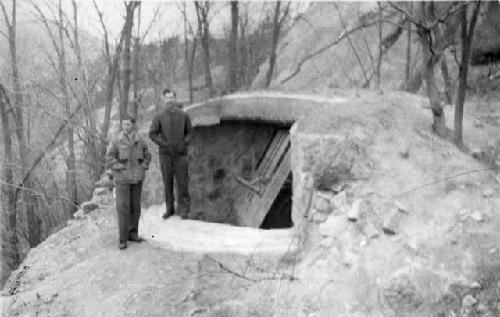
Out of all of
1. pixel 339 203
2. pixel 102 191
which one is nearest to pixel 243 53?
pixel 102 191

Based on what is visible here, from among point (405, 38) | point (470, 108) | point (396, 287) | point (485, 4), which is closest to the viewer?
point (396, 287)

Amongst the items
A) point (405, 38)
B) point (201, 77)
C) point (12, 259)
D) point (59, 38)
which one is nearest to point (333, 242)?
point (12, 259)

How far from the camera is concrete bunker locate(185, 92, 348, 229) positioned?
8.62 metres

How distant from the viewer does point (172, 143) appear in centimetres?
646

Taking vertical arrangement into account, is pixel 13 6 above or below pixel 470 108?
above

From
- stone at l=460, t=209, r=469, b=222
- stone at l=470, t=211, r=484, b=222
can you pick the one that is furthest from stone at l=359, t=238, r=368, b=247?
stone at l=470, t=211, r=484, b=222

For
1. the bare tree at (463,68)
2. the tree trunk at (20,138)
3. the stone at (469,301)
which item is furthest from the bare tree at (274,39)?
the stone at (469,301)

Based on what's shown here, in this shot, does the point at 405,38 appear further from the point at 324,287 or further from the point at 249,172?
the point at 324,287

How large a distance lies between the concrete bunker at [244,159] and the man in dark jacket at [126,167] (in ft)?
10.1

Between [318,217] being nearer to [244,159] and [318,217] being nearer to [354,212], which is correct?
[354,212]

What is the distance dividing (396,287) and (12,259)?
10.2 meters

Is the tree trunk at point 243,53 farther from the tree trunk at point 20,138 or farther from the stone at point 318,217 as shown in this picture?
the stone at point 318,217

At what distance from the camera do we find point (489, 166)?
224 inches

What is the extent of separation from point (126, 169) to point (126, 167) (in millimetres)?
24
